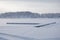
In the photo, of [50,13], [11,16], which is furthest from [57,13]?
[11,16]

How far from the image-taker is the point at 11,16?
3.46 meters

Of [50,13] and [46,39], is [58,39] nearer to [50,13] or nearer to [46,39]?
[46,39]

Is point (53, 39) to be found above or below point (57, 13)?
below

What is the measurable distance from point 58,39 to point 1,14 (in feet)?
7.68

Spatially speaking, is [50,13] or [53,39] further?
[50,13]

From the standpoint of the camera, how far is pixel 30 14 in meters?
3.47

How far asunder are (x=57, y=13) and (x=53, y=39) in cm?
242

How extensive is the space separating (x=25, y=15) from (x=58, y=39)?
213cm

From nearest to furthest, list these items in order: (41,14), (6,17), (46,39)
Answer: (46,39) < (6,17) < (41,14)

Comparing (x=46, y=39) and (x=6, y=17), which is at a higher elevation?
(x=6, y=17)

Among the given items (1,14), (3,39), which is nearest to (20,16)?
(1,14)

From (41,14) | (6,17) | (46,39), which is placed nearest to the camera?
(46,39)

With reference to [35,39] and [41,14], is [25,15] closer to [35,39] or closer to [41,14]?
[41,14]

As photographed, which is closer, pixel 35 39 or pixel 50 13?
pixel 35 39
